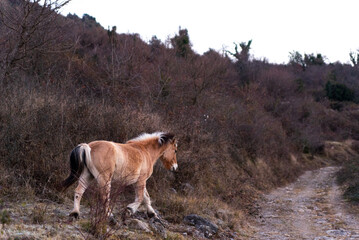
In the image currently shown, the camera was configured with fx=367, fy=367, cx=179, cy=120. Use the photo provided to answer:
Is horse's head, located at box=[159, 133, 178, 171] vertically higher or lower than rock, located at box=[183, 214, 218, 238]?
higher

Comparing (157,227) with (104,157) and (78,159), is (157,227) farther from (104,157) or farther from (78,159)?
(78,159)

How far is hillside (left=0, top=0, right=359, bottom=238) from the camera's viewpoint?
8.05 metres

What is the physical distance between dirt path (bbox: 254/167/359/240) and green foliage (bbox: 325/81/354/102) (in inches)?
1311

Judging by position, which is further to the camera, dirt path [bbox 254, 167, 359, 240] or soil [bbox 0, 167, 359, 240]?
dirt path [bbox 254, 167, 359, 240]

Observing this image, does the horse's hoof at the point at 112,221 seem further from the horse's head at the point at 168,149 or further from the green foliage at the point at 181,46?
the green foliage at the point at 181,46

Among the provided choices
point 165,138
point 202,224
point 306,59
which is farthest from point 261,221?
point 306,59

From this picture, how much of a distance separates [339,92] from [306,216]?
41.0 m

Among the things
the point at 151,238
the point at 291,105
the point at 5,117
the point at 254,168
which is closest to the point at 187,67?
the point at 254,168

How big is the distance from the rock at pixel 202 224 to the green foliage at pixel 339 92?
44.6 m

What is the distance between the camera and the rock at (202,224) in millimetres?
7934

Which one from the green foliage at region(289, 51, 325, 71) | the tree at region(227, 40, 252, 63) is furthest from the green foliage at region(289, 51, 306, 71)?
the tree at region(227, 40, 252, 63)

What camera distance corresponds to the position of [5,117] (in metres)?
8.22

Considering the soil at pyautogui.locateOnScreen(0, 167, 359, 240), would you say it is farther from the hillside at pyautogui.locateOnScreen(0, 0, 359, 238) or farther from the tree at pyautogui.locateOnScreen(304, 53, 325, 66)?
the tree at pyautogui.locateOnScreen(304, 53, 325, 66)

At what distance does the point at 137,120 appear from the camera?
35.3 feet
